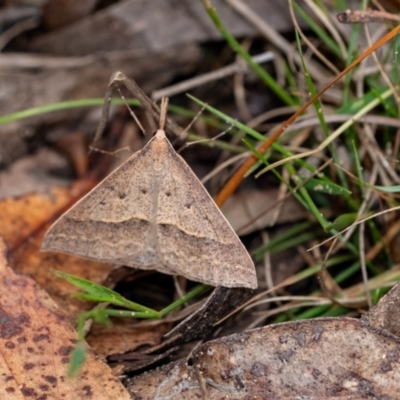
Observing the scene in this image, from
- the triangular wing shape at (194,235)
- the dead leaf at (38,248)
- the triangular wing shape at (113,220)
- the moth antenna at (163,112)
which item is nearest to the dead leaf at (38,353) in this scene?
the dead leaf at (38,248)

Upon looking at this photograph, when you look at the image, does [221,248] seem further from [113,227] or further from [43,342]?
[43,342]

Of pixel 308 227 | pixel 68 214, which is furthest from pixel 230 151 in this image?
pixel 68 214

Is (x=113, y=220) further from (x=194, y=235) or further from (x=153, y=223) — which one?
(x=194, y=235)

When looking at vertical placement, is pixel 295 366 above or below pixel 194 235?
below

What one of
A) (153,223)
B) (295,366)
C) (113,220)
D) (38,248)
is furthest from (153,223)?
(295,366)

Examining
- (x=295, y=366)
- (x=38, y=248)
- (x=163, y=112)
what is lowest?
(x=295, y=366)

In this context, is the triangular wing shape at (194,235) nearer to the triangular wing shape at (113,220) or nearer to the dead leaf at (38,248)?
the triangular wing shape at (113,220)

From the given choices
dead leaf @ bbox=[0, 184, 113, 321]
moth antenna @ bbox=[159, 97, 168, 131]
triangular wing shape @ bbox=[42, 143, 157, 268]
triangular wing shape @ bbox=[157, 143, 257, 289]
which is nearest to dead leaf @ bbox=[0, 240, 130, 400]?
dead leaf @ bbox=[0, 184, 113, 321]

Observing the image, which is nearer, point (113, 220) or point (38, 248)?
point (113, 220)
